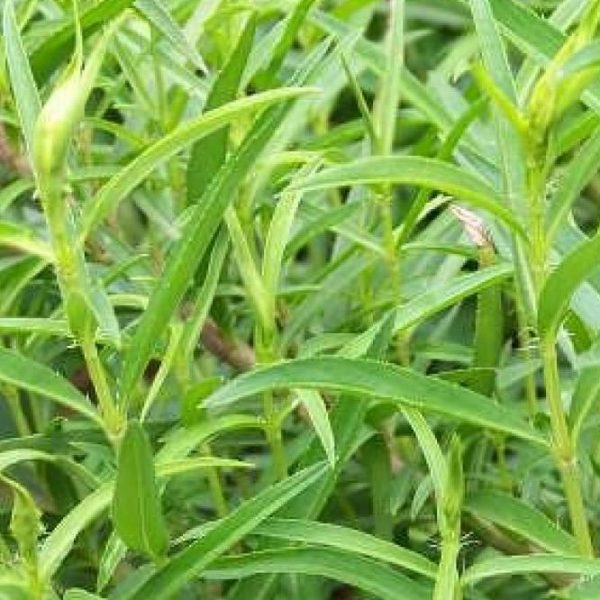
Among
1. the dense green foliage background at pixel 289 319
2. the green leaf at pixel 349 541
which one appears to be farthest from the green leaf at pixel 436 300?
the green leaf at pixel 349 541

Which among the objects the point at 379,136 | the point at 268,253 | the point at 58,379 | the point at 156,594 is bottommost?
the point at 156,594

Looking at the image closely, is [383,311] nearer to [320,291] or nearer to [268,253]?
[320,291]

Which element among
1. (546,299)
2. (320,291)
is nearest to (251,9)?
(320,291)

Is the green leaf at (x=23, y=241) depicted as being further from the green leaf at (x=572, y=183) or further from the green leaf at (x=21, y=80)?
the green leaf at (x=572, y=183)

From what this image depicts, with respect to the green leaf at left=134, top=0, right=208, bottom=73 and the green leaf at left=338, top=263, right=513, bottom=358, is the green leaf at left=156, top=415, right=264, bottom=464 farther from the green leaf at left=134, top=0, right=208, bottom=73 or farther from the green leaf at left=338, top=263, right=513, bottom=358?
the green leaf at left=134, top=0, right=208, bottom=73

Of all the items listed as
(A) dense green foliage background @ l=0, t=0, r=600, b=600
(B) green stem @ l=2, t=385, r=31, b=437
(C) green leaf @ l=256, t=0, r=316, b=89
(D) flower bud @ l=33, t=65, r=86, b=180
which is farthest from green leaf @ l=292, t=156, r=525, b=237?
(B) green stem @ l=2, t=385, r=31, b=437

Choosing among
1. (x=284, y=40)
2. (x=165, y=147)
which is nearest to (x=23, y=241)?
(x=165, y=147)

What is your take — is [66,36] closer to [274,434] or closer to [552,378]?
[274,434]
